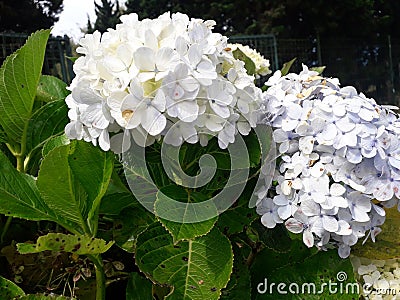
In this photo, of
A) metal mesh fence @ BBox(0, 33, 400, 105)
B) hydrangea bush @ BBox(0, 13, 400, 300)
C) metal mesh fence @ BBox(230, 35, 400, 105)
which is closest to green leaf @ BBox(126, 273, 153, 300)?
hydrangea bush @ BBox(0, 13, 400, 300)

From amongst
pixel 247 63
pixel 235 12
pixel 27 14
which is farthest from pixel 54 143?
pixel 235 12

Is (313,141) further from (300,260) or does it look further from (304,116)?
(300,260)

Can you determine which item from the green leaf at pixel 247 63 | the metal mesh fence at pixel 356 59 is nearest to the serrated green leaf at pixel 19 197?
the green leaf at pixel 247 63

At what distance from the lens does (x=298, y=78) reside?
25.2 inches

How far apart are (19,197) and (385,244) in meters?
0.38

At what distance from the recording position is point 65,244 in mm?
493

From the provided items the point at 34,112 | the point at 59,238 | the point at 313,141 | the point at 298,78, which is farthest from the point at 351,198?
the point at 34,112

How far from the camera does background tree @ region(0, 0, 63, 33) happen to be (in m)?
9.37

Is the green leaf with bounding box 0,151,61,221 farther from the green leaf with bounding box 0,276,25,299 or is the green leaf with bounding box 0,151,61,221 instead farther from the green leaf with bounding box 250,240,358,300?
the green leaf with bounding box 250,240,358,300

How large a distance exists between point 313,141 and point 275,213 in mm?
79

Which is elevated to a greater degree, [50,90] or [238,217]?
[50,90]

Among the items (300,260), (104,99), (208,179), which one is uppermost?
(104,99)

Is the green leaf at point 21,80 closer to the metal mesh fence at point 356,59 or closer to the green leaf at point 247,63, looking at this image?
the green leaf at point 247,63

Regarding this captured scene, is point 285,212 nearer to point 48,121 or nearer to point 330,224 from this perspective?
point 330,224
